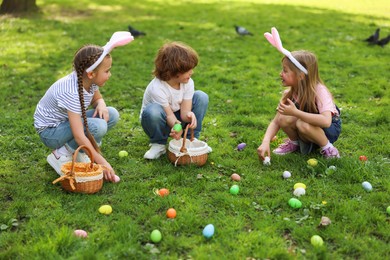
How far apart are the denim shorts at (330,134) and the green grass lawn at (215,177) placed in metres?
0.09

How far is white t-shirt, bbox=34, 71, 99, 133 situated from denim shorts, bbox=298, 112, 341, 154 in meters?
2.02

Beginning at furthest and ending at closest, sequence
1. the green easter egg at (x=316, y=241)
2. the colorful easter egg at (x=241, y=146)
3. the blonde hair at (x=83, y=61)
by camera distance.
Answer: the colorful easter egg at (x=241, y=146) → the blonde hair at (x=83, y=61) → the green easter egg at (x=316, y=241)

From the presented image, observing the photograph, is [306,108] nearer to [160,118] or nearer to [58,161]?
[160,118]

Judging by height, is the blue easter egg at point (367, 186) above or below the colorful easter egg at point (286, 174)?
above

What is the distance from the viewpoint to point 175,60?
4016 millimetres

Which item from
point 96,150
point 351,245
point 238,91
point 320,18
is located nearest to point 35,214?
point 96,150

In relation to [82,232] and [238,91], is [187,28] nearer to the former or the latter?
[238,91]

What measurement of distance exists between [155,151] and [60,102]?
3.44 ft

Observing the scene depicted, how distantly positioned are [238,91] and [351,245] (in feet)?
12.3

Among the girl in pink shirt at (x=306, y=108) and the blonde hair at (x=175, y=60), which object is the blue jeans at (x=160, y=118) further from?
the girl in pink shirt at (x=306, y=108)

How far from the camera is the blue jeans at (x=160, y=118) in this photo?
13.8ft

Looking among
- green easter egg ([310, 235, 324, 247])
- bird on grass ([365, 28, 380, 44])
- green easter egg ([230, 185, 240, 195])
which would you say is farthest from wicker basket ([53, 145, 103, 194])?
bird on grass ([365, 28, 380, 44])

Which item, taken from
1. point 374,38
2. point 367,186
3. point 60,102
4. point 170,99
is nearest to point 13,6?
point 374,38

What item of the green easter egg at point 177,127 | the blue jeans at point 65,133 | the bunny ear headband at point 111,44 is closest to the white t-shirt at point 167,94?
the green easter egg at point 177,127
